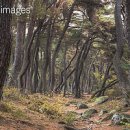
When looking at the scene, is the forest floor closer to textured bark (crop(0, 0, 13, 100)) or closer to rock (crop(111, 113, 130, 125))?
rock (crop(111, 113, 130, 125))

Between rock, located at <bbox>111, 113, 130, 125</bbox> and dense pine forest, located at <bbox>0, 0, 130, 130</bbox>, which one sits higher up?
dense pine forest, located at <bbox>0, 0, 130, 130</bbox>

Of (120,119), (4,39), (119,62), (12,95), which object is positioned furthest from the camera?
(119,62)

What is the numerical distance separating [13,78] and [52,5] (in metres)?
4.50

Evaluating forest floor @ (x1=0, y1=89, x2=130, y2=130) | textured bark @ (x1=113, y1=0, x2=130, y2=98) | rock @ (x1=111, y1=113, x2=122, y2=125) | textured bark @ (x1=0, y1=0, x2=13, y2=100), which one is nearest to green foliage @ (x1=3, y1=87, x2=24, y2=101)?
forest floor @ (x1=0, y1=89, x2=130, y2=130)

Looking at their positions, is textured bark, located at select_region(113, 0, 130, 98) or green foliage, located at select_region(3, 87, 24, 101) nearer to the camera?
green foliage, located at select_region(3, 87, 24, 101)

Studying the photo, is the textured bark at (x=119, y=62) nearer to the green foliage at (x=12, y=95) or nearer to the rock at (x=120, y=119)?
the rock at (x=120, y=119)

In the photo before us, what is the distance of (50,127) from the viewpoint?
9086mm

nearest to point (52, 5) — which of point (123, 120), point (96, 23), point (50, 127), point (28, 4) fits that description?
point (28, 4)

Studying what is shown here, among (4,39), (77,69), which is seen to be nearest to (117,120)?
(4,39)

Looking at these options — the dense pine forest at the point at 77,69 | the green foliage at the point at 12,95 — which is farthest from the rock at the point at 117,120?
the green foliage at the point at 12,95

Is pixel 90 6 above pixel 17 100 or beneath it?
above

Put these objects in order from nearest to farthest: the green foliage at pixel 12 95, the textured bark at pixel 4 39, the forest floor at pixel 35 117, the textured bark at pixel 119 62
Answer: the textured bark at pixel 4 39
the forest floor at pixel 35 117
the green foliage at pixel 12 95
the textured bark at pixel 119 62

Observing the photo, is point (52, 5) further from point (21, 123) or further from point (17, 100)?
point (21, 123)

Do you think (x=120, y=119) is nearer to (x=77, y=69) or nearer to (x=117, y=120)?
(x=117, y=120)
